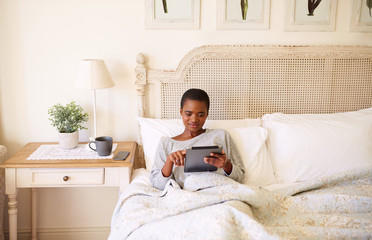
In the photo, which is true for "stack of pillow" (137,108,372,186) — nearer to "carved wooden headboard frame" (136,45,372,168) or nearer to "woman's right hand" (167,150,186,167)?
"carved wooden headboard frame" (136,45,372,168)

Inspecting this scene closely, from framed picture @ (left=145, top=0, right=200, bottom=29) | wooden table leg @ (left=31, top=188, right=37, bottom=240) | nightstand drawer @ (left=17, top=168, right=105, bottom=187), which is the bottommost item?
wooden table leg @ (left=31, top=188, right=37, bottom=240)

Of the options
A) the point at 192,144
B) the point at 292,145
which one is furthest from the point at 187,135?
the point at 292,145

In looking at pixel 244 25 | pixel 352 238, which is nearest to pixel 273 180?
pixel 352 238

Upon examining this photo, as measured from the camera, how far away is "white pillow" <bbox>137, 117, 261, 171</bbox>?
2113 millimetres

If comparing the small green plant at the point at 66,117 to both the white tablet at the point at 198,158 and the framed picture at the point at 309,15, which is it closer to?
the white tablet at the point at 198,158

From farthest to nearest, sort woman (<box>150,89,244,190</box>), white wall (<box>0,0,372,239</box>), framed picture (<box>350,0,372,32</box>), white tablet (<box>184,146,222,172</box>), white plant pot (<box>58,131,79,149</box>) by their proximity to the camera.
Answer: framed picture (<box>350,0,372,32</box>), white wall (<box>0,0,372,239</box>), white plant pot (<box>58,131,79,149</box>), woman (<box>150,89,244,190</box>), white tablet (<box>184,146,222,172</box>)

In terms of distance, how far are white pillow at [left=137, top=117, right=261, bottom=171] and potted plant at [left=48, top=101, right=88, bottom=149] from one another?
1.24ft

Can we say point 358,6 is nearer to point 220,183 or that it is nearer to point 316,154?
point 316,154

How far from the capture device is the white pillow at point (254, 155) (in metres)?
1.96

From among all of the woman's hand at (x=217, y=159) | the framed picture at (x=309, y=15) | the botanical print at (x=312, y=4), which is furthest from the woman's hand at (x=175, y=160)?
the botanical print at (x=312, y=4)

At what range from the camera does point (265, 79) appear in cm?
230

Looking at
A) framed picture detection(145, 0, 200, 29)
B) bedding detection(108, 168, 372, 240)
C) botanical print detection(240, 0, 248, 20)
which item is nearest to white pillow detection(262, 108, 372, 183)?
bedding detection(108, 168, 372, 240)

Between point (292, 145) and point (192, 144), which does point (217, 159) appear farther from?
Answer: point (292, 145)

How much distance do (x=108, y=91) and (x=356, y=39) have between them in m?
1.66
